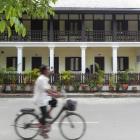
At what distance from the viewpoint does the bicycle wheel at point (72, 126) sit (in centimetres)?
1038

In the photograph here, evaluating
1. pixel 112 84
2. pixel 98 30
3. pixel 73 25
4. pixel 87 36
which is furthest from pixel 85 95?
pixel 73 25

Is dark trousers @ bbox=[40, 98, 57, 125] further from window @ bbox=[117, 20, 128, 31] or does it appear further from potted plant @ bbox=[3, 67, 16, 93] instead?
window @ bbox=[117, 20, 128, 31]

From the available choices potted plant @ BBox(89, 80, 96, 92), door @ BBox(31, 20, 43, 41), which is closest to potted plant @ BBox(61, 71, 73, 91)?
potted plant @ BBox(89, 80, 96, 92)

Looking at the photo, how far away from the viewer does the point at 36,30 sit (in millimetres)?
39375

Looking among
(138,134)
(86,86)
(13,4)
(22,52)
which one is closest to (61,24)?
(22,52)

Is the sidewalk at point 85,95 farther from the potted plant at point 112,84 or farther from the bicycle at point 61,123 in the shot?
the bicycle at point 61,123

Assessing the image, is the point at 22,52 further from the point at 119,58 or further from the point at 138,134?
the point at 138,134

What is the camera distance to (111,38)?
39.5m

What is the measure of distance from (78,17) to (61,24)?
157 cm

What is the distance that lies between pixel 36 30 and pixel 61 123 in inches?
1157

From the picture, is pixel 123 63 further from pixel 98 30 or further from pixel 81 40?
pixel 81 40

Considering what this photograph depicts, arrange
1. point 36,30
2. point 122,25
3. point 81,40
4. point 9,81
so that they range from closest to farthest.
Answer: point 9,81, point 81,40, point 36,30, point 122,25

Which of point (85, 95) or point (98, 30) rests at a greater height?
point (98, 30)

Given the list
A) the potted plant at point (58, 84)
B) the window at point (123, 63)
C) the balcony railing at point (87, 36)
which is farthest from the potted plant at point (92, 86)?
the window at point (123, 63)
